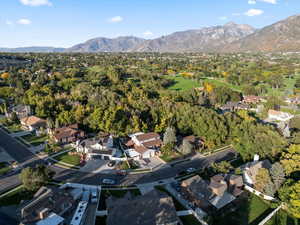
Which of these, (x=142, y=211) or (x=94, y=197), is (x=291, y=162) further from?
(x=94, y=197)

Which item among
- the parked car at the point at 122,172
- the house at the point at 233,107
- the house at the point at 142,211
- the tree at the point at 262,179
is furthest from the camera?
the house at the point at 233,107

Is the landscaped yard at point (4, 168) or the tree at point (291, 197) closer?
the tree at point (291, 197)

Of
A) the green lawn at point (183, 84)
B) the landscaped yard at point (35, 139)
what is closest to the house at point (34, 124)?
the landscaped yard at point (35, 139)

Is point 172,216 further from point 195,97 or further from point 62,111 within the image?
point 195,97

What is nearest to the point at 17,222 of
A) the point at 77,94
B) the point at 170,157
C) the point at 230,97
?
the point at 170,157

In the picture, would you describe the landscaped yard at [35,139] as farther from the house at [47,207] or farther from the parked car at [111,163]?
the house at [47,207]

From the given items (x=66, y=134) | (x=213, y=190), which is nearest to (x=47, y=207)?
(x=213, y=190)
